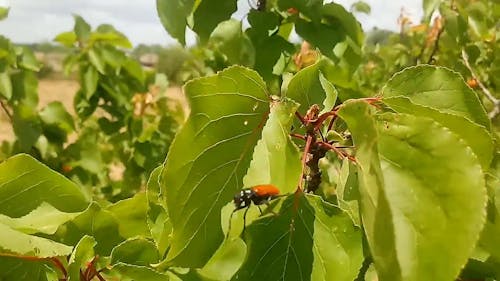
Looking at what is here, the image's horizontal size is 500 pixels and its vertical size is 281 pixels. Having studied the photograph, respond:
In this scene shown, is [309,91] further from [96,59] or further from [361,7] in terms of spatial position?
[96,59]

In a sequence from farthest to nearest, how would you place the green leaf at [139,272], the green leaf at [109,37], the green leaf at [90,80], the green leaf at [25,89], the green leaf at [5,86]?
the green leaf at [90,80]
the green leaf at [109,37]
the green leaf at [25,89]
the green leaf at [5,86]
the green leaf at [139,272]

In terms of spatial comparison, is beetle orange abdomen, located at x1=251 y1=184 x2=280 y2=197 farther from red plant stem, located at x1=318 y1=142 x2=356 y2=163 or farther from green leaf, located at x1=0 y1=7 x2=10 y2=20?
green leaf, located at x1=0 y1=7 x2=10 y2=20

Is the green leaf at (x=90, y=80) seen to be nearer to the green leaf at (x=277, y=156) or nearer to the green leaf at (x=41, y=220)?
the green leaf at (x=41, y=220)

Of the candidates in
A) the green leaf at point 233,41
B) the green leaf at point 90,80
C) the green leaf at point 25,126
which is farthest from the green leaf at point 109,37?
the green leaf at point 233,41

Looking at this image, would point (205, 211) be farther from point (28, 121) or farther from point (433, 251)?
point (28, 121)

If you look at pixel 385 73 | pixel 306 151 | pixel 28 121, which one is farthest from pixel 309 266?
pixel 385 73

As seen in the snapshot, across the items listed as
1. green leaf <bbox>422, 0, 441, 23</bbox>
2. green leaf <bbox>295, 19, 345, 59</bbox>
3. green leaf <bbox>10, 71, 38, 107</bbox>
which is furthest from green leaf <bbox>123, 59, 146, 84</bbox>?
green leaf <bbox>295, 19, 345, 59</bbox>
